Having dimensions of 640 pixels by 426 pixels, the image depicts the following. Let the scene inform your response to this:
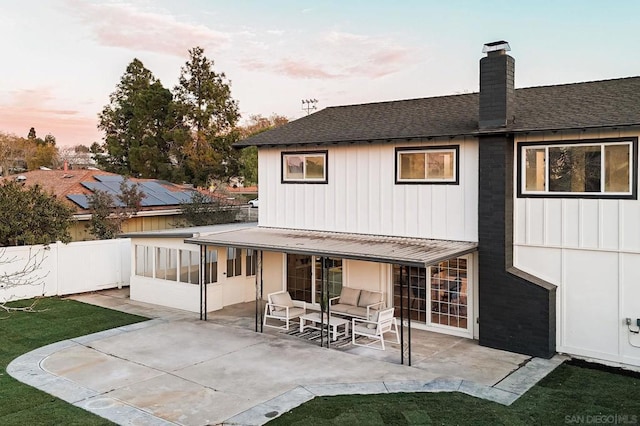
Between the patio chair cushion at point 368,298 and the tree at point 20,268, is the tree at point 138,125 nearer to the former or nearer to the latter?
the tree at point 20,268

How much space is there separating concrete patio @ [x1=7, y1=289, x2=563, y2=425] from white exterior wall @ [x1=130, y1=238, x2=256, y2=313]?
2112 millimetres

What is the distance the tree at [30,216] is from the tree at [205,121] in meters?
15.3

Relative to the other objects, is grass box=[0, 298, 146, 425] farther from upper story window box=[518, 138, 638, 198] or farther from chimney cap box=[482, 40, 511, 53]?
chimney cap box=[482, 40, 511, 53]

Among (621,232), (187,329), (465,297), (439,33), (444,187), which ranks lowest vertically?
(187,329)

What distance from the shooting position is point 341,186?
13.0 meters

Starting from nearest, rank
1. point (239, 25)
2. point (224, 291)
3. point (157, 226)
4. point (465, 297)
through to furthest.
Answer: point (465, 297) < point (224, 291) < point (239, 25) < point (157, 226)

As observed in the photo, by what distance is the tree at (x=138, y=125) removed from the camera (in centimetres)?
3228

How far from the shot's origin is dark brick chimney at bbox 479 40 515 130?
10.3 metres

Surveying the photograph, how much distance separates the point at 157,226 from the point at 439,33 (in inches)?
536

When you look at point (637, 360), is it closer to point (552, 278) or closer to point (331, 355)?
point (552, 278)

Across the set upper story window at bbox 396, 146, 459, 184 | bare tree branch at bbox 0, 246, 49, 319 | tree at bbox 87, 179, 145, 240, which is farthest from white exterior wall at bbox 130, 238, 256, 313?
upper story window at bbox 396, 146, 459, 184

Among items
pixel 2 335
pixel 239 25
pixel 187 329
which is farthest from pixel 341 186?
pixel 239 25

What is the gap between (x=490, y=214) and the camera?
10383 millimetres

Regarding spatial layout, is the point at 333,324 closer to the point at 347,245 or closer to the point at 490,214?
the point at 347,245
